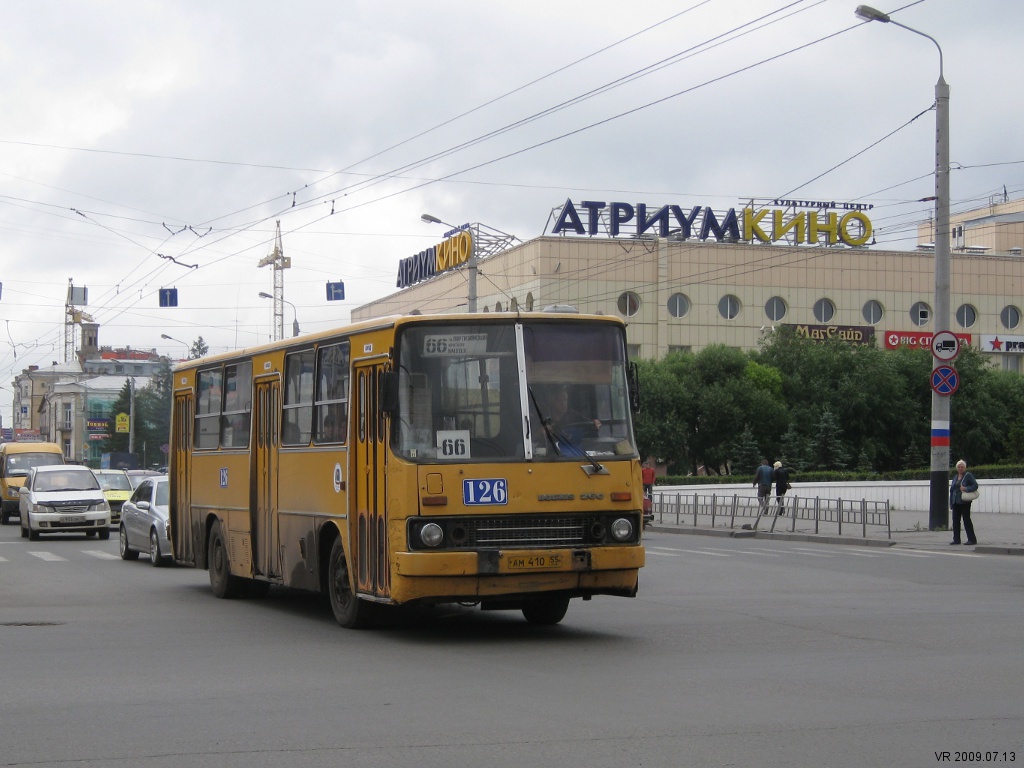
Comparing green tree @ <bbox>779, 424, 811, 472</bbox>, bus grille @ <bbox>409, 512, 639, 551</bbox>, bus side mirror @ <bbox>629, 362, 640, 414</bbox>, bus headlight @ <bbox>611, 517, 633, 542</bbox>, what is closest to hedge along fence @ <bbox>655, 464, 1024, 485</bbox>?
green tree @ <bbox>779, 424, 811, 472</bbox>

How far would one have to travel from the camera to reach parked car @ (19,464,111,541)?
3262cm

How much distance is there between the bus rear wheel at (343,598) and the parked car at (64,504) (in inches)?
802

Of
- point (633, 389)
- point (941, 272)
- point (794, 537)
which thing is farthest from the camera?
point (794, 537)

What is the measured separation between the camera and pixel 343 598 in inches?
542

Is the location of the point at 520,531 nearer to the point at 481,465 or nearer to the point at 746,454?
the point at 481,465

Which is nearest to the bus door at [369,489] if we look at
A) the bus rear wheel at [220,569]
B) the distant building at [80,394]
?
the bus rear wheel at [220,569]

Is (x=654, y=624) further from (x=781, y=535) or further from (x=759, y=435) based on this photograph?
(x=759, y=435)

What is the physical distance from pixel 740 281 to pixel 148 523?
62253 millimetres

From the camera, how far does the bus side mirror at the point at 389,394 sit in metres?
12.2

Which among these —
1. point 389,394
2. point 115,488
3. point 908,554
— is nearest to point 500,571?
point 389,394

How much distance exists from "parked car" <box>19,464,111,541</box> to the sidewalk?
Answer: 48.5 feet

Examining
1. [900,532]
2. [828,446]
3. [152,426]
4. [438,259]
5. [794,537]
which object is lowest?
[794,537]

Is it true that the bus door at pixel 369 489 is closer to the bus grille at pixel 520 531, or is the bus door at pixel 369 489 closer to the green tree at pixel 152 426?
the bus grille at pixel 520 531

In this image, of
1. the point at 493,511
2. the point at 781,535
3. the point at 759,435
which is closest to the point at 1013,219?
the point at 759,435
